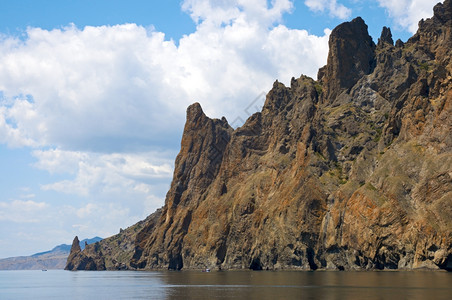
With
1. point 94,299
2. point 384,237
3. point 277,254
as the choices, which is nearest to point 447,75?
point 384,237

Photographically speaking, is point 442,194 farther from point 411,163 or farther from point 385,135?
point 385,135

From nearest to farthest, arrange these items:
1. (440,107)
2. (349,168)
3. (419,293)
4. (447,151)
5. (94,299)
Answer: (419,293), (94,299), (447,151), (440,107), (349,168)

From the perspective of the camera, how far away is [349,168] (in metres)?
198

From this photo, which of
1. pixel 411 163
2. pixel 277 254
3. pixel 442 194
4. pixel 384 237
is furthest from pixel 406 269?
pixel 277 254

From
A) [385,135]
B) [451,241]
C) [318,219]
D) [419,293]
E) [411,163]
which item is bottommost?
[419,293]

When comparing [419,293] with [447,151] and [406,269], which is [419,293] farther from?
[447,151]

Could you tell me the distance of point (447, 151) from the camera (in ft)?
493

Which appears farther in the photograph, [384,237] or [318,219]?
[318,219]

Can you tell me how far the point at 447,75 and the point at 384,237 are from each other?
64.1 m

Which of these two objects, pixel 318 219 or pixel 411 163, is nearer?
pixel 411 163

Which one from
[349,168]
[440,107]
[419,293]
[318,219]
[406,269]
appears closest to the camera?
[419,293]

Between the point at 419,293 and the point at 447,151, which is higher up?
the point at 447,151

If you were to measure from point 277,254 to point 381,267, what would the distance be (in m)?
49.8

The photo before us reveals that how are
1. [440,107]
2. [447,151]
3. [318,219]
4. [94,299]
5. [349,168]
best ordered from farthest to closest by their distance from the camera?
[349,168] < [318,219] < [440,107] < [447,151] < [94,299]
